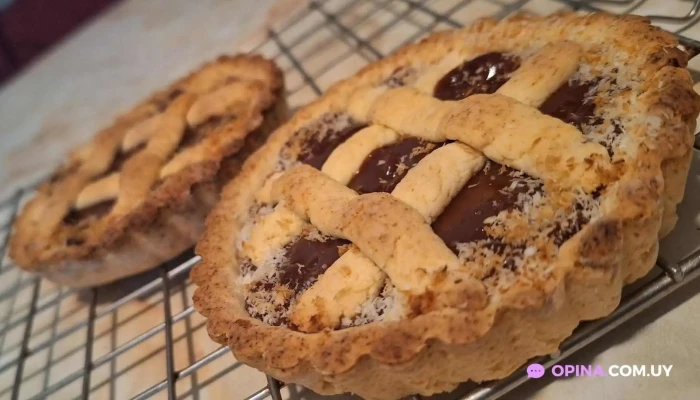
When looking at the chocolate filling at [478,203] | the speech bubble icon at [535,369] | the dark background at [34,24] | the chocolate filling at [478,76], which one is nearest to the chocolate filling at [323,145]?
the chocolate filling at [478,76]

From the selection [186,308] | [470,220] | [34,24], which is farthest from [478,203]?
[34,24]

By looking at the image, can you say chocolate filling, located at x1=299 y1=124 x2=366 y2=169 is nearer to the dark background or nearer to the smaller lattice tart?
the smaller lattice tart

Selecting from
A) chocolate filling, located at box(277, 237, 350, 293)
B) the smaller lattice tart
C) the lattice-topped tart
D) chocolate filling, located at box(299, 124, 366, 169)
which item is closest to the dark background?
the smaller lattice tart

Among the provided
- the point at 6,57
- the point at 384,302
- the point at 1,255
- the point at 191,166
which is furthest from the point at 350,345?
the point at 6,57

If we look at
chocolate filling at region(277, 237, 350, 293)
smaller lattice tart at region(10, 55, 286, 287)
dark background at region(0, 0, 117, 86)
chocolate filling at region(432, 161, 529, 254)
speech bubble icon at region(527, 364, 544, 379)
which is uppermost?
chocolate filling at region(432, 161, 529, 254)

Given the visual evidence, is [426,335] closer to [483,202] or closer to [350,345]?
[350,345]

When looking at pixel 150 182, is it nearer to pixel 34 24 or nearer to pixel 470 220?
pixel 470 220
